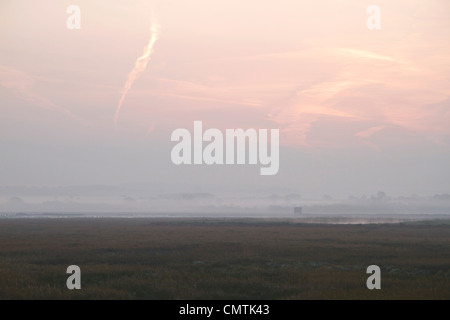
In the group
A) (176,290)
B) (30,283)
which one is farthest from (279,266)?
(30,283)

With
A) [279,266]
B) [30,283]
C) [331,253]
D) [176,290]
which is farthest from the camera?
[331,253]

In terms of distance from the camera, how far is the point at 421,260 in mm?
38156

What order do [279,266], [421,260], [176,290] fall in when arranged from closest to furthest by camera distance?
[176,290], [279,266], [421,260]
